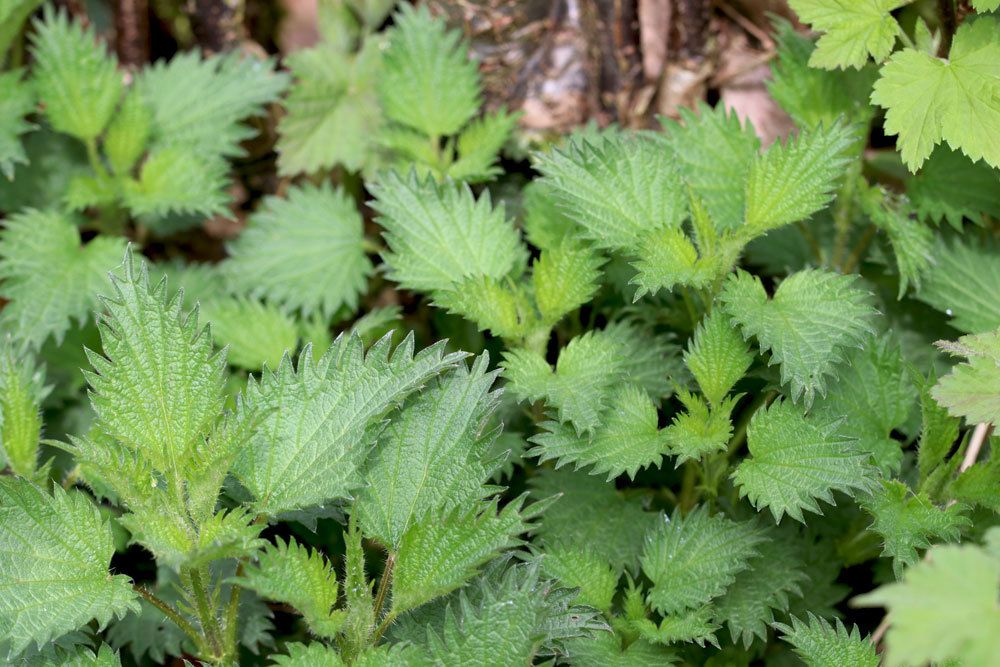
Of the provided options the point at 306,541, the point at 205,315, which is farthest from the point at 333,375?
the point at 205,315

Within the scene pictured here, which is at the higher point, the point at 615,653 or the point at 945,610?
the point at 945,610

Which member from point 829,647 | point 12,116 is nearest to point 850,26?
point 829,647

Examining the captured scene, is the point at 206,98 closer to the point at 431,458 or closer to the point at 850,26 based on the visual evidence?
the point at 431,458

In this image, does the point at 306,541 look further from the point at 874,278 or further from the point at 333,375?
the point at 874,278

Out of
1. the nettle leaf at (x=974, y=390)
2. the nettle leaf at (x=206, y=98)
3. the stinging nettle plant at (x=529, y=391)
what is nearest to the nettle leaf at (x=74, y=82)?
the stinging nettle plant at (x=529, y=391)

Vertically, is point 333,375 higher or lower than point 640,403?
higher

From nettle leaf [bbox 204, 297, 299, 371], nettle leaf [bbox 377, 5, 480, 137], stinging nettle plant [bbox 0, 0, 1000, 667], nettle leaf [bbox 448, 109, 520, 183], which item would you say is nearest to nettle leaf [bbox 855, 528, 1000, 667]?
stinging nettle plant [bbox 0, 0, 1000, 667]

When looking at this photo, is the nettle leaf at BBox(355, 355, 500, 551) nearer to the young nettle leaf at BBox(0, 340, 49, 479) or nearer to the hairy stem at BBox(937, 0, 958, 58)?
the young nettle leaf at BBox(0, 340, 49, 479)
